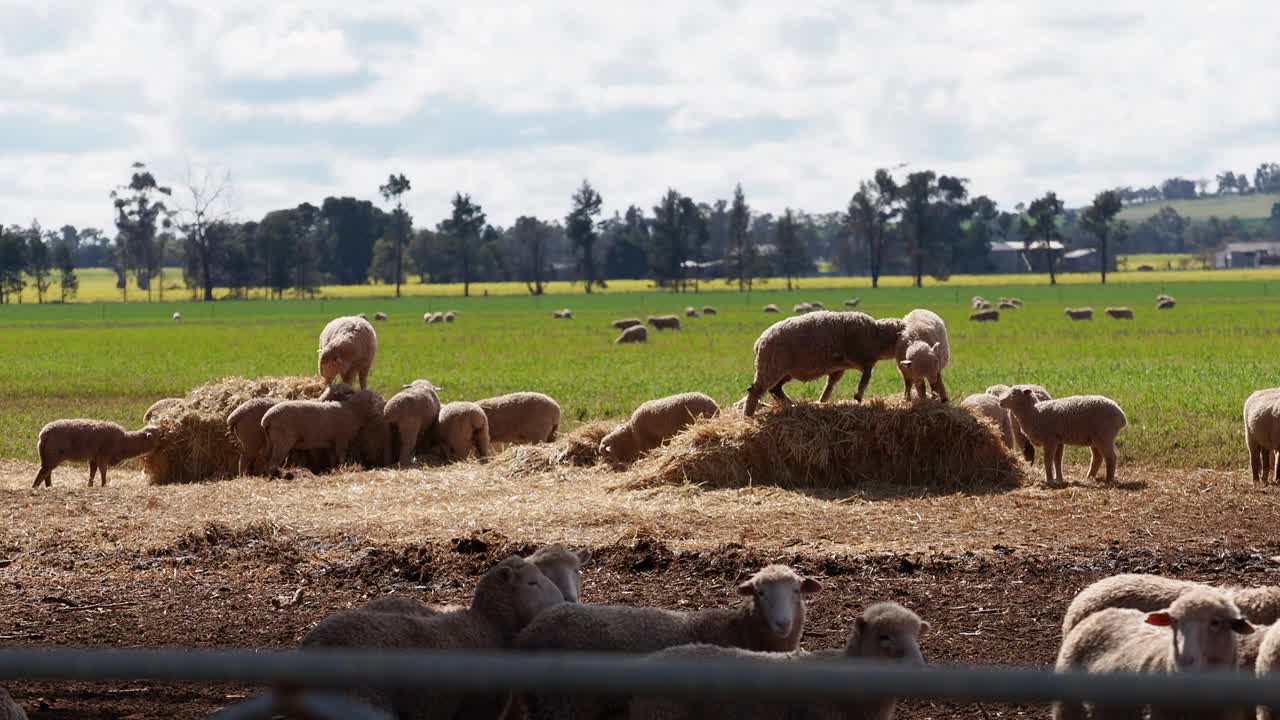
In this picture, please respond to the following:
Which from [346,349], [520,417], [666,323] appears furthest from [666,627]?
[666,323]

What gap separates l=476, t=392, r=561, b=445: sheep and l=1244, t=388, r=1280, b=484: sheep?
9757mm

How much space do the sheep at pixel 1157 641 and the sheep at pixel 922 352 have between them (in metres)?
9.06

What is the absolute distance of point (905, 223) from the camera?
149875mm

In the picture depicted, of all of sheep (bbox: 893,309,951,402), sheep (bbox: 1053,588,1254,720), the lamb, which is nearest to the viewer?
sheep (bbox: 1053,588,1254,720)

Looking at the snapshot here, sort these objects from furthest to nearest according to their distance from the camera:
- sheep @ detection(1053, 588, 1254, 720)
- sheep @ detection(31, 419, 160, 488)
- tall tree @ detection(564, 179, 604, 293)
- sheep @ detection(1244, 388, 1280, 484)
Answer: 1. tall tree @ detection(564, 179, 604, 293)
2. sheep @ detection(31, 419, 160, 488)
3. sheep @ detection(1244, 388, 1280, 484)
4. sheep @ detection(1053, 588, 1254, 720)

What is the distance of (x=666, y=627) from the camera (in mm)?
7191

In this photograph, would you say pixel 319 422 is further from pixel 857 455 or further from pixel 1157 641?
pixel 1157 641

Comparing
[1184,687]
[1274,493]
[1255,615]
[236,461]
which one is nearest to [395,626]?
[1255,615]

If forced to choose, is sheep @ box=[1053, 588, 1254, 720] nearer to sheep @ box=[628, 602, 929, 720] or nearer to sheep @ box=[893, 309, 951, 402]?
sheep @ box=[628, 602, 929, 720]

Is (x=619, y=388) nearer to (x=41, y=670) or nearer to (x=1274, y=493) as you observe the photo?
(x=1274, y=493)

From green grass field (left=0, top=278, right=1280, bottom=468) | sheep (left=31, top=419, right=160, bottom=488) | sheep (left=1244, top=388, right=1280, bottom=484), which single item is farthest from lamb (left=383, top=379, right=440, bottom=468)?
sheep (left=1244, top=388, right=1280, bottom=484)

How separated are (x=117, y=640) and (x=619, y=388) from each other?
68.0 feet

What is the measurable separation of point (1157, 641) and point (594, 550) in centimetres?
597

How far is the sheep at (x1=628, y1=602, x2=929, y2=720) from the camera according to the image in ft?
19.7
